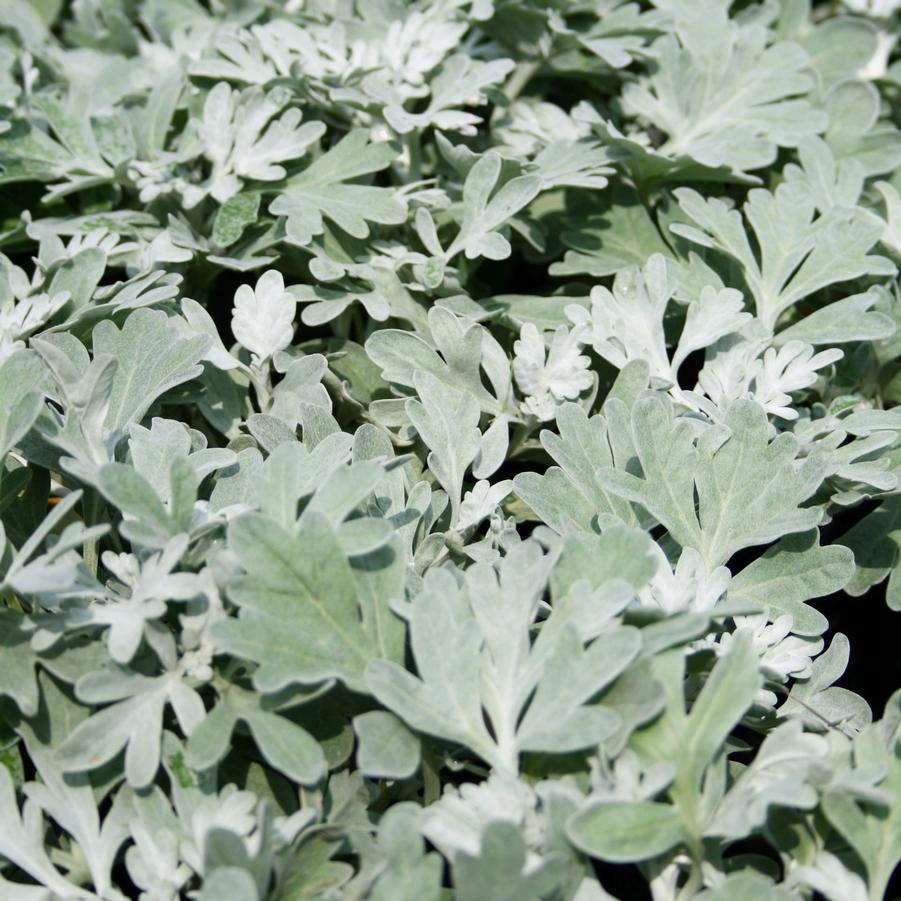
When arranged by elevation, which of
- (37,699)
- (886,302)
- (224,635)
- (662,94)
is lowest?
(37,699)

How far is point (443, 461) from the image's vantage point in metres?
1.09

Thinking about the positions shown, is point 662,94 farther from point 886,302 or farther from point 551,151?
point 886,302

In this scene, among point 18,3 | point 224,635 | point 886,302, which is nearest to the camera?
point 224,635

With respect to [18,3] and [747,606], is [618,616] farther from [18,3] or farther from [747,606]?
[18,3]

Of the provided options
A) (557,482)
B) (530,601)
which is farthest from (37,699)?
(557,482)

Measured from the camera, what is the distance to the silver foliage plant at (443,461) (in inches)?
32.9

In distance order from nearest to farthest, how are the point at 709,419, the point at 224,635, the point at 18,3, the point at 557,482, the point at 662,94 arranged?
the point at 224,635 < the point at 557,482 < the point at 709,419 < the point at 662,94 < the point at 18,3

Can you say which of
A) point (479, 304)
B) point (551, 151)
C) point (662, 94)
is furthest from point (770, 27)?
point (479, 304)

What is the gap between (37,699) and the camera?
2.89 feet

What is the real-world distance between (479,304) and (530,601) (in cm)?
57

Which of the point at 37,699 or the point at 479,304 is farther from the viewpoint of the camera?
the point at 479,304

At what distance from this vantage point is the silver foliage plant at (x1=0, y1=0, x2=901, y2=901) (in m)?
0.84

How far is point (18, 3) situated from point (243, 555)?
134cm

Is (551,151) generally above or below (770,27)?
below
